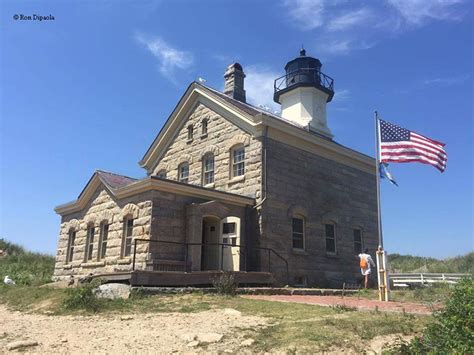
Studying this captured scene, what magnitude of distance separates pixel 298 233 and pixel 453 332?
12453mm

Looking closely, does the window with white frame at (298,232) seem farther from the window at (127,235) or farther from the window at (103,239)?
the window at (103,239)

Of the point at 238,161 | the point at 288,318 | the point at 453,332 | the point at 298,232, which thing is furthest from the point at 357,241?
the point at 453,332

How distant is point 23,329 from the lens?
816 cm

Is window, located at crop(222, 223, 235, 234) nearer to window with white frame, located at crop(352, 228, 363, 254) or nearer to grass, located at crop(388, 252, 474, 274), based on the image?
window with white frame, located at crop(352, 228, 363, 254)

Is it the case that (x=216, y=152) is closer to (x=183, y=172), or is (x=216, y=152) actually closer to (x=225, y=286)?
(x=183, y=172)

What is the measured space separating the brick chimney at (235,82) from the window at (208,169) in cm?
502

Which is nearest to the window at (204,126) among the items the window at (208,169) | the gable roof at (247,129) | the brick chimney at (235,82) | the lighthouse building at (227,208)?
the lighthouse building at (227,208)

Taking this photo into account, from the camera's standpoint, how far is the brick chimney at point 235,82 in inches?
910

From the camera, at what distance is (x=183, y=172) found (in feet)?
68.5

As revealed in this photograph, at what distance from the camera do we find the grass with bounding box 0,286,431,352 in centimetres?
628

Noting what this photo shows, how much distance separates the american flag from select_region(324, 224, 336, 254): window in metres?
6.57

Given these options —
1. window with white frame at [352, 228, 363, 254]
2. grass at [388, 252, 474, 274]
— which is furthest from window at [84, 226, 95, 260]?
grass at [388, 252, 474, 274]

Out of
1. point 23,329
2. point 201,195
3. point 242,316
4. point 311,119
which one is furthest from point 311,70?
point 23,329

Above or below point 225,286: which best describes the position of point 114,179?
above
